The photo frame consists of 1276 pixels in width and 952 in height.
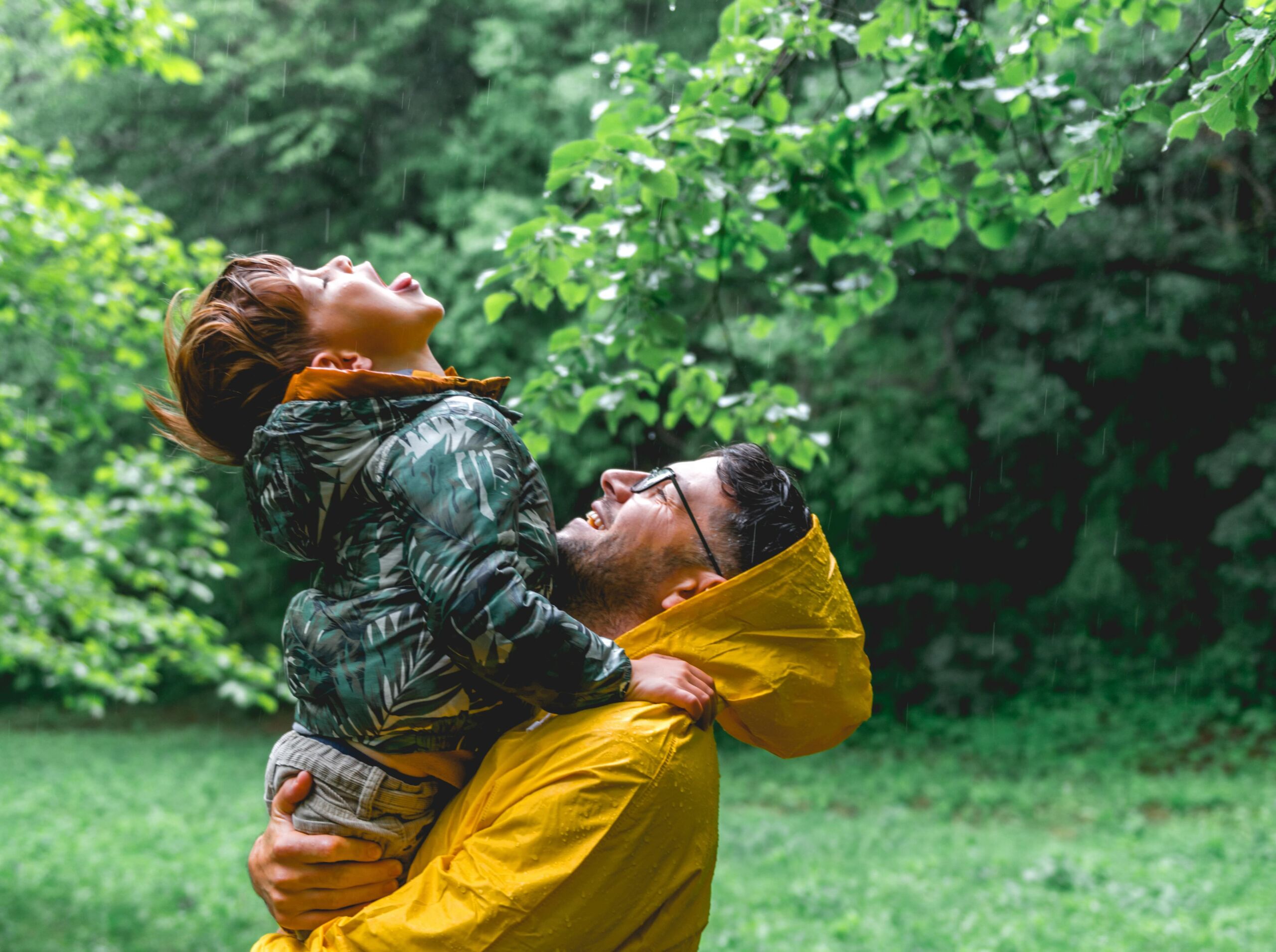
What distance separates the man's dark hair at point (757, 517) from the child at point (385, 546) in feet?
0.80

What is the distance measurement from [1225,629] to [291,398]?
13.9 m

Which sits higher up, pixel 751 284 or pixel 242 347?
pixel 242 347

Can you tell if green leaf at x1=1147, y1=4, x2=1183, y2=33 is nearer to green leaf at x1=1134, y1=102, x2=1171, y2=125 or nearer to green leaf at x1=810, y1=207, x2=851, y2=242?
green leaf at x1=1134, y1=102, x2=1171, y2=125

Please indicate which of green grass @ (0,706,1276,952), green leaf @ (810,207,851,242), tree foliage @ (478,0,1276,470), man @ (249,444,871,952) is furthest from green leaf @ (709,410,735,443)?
green grass @ (0,706,1276,952)

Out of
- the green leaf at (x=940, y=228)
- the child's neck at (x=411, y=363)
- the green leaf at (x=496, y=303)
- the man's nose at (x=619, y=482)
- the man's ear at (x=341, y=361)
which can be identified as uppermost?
the man's ear at (x=341, y=361)

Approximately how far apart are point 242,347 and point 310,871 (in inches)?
36.0

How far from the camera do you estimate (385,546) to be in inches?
69.7

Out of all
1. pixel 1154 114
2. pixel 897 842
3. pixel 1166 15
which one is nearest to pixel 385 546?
pixel 1154 114

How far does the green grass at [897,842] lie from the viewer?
694cm

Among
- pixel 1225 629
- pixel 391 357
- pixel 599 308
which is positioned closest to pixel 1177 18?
pixel 599 308

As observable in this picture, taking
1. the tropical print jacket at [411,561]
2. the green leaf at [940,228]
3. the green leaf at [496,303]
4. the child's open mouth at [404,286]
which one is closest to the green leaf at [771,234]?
the green leaf at [940,228]

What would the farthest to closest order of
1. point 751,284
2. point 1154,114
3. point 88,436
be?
point 751,284 < point 88,436 < point 1154,114

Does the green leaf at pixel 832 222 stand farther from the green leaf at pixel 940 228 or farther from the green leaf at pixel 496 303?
the green leaf at pixel 496 303

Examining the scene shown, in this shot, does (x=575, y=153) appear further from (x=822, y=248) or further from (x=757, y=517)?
(x=757, y=517)
